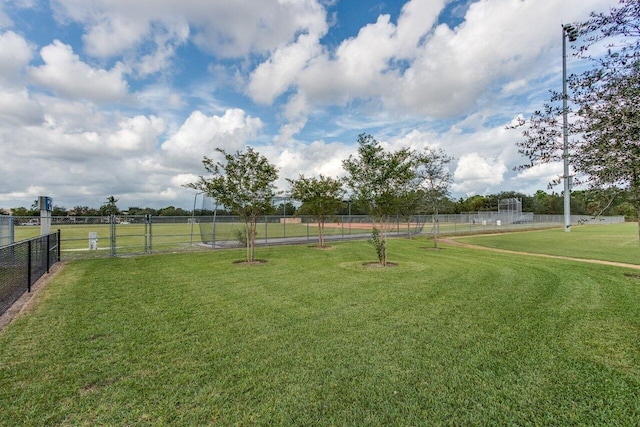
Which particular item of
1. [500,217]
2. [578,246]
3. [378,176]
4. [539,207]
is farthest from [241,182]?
[539,207]

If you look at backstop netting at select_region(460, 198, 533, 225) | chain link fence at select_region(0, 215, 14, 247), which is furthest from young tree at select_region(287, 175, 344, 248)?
backstop netting at select_region(460, 198, 533, 225)

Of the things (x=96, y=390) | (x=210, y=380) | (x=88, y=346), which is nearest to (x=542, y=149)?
(x=210, y=380)

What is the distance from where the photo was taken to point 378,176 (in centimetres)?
974

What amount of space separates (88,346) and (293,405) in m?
2.89

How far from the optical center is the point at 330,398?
9.08ft

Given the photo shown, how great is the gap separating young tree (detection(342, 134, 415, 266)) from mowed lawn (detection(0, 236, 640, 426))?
3.65 metres

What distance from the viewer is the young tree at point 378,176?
9664 millimetres

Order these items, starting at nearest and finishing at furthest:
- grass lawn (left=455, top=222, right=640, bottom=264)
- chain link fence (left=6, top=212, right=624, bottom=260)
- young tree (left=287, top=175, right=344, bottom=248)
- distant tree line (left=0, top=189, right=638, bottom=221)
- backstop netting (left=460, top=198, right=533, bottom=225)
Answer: distant tree line (left=0, top=189, right=638, bottom=221)
grass lawn (left=455, top=222, right=640, bottom=264)
chain link fence (left=6, top=212, right=624, bottom=260)
young tree (left=287, top=175, right=344, bottom=248)
backstop netting (left=460, top=198, right=533, bottom=225)

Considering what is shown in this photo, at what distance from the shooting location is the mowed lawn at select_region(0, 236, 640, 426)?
2.62 meters

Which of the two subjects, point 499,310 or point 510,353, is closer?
point 510,353

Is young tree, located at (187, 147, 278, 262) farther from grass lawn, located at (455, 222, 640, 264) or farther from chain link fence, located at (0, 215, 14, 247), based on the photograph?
grass lawn, located at (455, 222, 640, 264)

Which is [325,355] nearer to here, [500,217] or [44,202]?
[44,202]

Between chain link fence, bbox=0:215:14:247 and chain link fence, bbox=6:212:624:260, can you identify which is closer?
chain link fence, bbox=0:215:14:247

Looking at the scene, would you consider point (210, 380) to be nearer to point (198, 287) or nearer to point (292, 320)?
point (292, 320)
